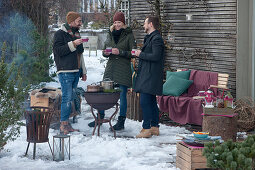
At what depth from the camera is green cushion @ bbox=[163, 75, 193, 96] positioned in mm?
9672

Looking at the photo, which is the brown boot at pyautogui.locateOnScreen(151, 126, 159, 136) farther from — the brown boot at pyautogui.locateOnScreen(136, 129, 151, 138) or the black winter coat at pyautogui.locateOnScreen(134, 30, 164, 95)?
the black winter coat at pyautogui.locateOnScreen(134, 30, 164, 95)

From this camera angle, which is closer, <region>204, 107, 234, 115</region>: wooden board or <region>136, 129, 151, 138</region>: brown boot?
<region>204, 107, 234, 115</region>: wooden board

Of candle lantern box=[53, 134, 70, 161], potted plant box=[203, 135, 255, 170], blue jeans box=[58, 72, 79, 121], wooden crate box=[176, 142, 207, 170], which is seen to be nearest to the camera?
potted plant box=[203, 135, 255, 170]

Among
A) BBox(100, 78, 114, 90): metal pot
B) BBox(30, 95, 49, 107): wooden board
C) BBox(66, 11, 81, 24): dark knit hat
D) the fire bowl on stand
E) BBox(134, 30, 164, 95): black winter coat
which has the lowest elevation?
BBox(30, 95, 49, 107): wooden board

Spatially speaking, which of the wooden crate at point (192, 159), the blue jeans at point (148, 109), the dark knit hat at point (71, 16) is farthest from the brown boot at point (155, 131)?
the dark knit hat at point (71, 16)

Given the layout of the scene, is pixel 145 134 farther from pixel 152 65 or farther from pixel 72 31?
pixel 72 31

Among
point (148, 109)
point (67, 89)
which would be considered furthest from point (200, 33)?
point (67, 89)

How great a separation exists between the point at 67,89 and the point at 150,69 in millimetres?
1568

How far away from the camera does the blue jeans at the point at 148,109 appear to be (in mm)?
8127

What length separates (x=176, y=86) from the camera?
9773mm

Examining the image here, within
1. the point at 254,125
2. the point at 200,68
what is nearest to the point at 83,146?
the point at 254,125

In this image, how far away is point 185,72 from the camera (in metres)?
10.2

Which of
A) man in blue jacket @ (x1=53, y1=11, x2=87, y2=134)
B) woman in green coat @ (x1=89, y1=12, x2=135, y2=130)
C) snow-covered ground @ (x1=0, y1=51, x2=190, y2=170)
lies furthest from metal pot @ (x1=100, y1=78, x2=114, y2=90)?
snow-covered ground @ (x1=0, y1=51, x2=190, y2=170)

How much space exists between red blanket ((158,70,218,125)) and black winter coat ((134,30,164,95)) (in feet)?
4.11
